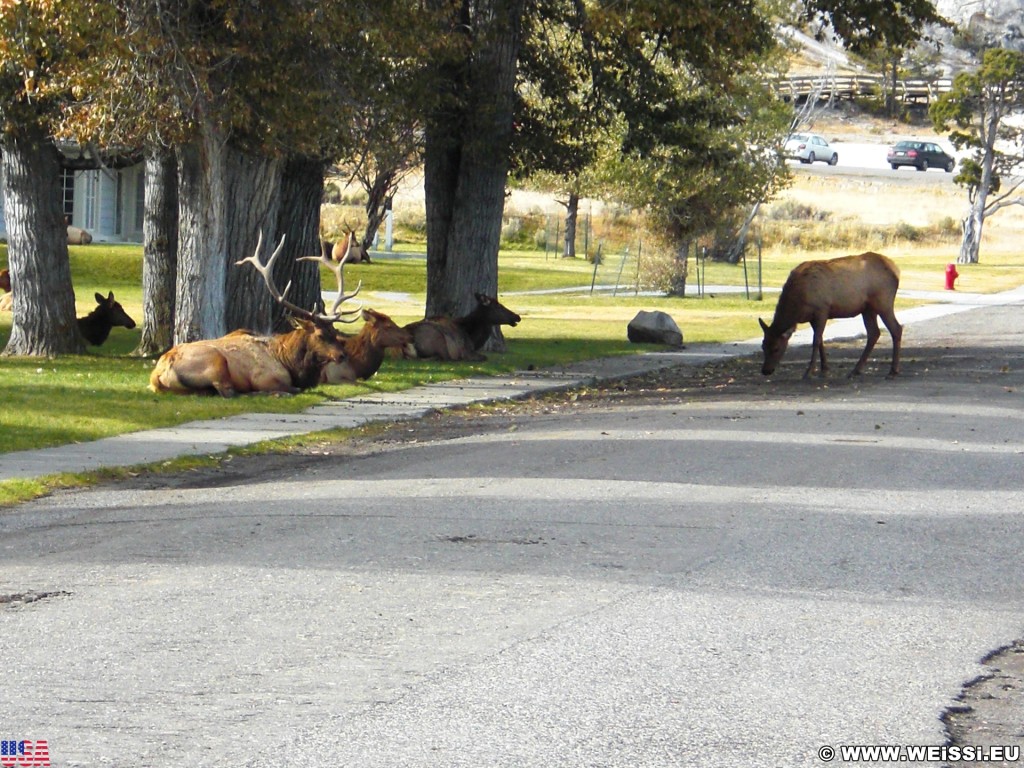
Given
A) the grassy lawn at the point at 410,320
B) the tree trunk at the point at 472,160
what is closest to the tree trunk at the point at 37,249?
the grassy lawn at the point at 410,320

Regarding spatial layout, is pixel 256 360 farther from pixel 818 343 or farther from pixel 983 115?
pixel 983 115

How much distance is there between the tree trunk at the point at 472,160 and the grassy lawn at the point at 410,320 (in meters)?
1.57

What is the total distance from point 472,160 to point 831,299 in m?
6.49

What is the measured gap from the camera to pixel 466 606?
7742mm

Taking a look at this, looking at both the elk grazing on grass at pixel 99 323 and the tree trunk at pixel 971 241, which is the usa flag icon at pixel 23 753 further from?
the tree trunk at pixel 971 241

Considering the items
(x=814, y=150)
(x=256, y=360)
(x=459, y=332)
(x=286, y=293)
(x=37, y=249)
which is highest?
(x=814, y=150)

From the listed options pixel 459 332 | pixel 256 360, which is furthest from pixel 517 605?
pixel 459 332

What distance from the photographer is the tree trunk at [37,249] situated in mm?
21688

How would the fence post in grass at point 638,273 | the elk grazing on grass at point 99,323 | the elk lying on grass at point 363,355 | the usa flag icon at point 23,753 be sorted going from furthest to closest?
the fence post in grass at point 638,273 → the elk grazing on grass at point 99,323 → the elk lying on grass at point 363,355 → the usa flag icon at point 23,753

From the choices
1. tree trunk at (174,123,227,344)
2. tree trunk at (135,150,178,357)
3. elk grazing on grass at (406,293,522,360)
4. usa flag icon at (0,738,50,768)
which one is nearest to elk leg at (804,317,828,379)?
elk grazing on grass at (406,293,522,360)

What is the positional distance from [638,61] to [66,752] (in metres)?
20.8

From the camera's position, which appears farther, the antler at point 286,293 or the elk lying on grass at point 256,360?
the antler at point 286,293

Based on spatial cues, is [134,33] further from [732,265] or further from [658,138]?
[732,265]

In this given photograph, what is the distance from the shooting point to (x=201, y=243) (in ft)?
64.7
